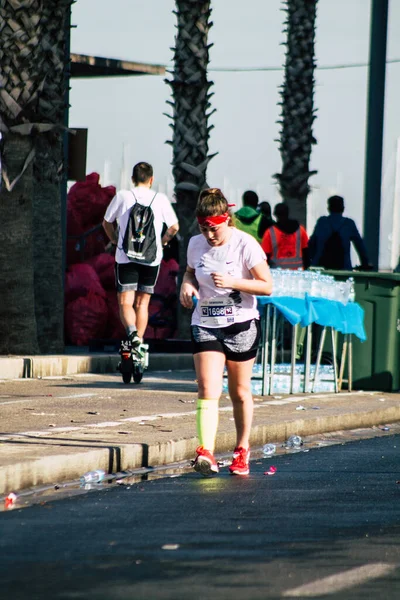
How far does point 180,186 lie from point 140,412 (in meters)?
8.62

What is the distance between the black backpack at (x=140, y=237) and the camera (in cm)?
1480

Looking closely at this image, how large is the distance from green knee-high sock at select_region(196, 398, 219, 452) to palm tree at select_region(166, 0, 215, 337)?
10757 mm

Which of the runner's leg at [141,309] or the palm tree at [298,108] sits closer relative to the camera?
the runner's leg at [141,309]

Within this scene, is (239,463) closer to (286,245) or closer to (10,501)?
(10,501)

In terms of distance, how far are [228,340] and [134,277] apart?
208 inches

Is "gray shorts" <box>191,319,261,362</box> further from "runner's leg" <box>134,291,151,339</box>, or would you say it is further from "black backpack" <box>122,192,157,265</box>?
"runner's leg" <box>134,291,151,339</box>

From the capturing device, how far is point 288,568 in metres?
6.29

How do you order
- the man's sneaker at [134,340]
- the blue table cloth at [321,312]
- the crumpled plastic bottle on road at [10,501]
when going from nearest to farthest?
the crumpled plastic bottle on road at [10,501], the blue table cloth at [321,312], the man's sneaker at [134,340]

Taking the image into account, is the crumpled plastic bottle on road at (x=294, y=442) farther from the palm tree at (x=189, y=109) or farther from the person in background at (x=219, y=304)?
the palm tree at (x=189, y=109)

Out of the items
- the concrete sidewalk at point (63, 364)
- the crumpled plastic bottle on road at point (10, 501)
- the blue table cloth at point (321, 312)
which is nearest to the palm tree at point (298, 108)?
the concrete sidewalk at point (63, 364)

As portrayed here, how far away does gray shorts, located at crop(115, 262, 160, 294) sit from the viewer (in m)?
14.9

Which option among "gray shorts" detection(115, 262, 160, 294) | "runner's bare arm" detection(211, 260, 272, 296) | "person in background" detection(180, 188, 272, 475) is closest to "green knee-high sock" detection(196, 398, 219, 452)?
"person in background" detection(180, 188, 272, 475)

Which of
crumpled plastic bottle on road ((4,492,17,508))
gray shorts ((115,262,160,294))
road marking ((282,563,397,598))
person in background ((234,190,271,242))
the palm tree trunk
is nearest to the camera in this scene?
road marking ((282,563,397,598))

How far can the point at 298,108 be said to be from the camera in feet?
88.0
